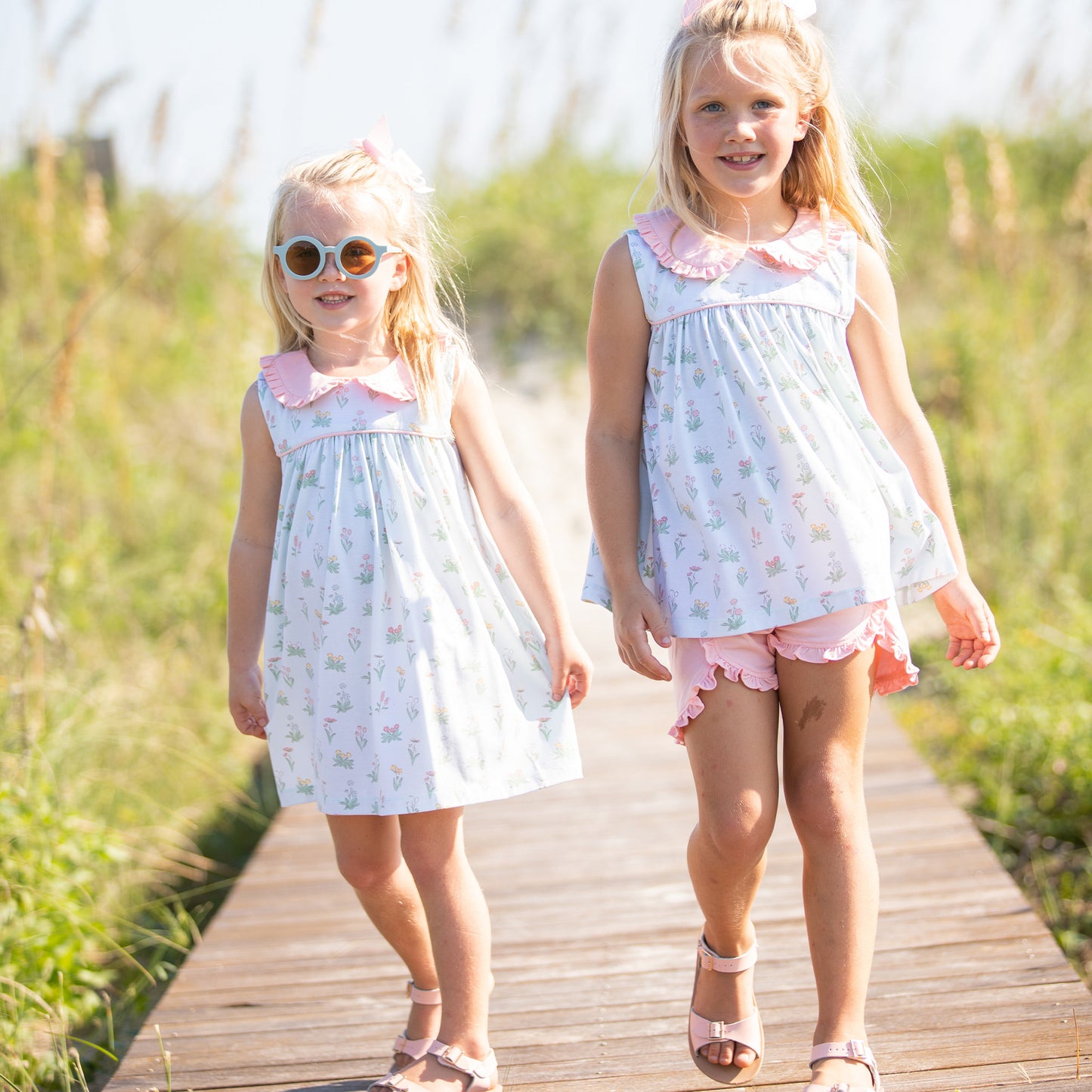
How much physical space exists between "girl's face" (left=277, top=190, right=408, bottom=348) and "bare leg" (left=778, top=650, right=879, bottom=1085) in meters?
0.89

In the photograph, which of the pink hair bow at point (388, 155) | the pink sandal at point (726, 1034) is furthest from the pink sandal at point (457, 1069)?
the pink hair bow at point (388, 155)

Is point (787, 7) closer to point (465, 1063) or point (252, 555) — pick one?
point (252, 555)

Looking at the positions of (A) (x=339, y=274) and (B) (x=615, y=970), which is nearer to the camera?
(A) (x=339, y=274)

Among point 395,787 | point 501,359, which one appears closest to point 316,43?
point 395,787

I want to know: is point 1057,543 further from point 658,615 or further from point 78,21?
point 78,21

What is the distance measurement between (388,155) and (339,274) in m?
0.29

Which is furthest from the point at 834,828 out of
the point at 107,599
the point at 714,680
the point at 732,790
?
the point at 107,599

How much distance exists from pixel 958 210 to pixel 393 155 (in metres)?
3.43

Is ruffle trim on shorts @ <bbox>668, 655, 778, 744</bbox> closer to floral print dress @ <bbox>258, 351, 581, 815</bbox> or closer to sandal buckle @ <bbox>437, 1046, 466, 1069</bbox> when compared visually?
floral print dress @ <bbox>258, 351, 581, 815</bbox>

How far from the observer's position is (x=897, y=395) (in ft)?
6.52

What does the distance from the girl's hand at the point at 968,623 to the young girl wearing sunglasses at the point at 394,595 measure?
62 cm

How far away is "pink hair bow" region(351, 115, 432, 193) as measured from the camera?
82.2 inches

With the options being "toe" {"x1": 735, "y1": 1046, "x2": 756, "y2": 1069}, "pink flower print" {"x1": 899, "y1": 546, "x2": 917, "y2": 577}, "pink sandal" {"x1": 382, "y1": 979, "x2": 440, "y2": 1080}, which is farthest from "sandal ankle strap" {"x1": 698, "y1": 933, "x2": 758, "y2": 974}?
"pink flower print" {"x1": 899, "y1": 546, "x2": 917, "y2": 577}

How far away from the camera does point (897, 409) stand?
1982mm
